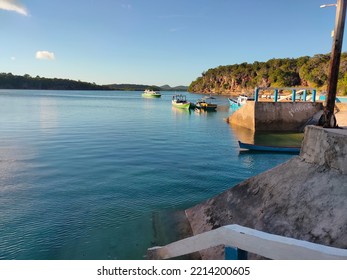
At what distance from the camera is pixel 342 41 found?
22.6ft

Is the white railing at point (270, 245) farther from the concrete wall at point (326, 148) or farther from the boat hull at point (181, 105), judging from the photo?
the boat hull at point (181, 105)

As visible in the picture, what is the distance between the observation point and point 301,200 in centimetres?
614

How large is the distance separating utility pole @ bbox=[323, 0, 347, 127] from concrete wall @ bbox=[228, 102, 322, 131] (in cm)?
2469

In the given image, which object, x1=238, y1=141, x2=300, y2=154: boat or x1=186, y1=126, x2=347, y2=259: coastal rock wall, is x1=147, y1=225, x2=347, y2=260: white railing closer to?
x1=186, y1=126, x2=347, y2=259: coastal rock wall

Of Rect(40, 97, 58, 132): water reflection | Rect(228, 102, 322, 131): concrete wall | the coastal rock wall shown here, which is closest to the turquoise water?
the coastal rock wall

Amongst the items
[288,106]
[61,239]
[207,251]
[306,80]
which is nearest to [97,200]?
[61,239]

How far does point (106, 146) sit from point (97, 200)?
1205 centimetres

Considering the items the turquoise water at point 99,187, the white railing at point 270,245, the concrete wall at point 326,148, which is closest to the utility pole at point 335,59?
the concrete wall at point 326,148

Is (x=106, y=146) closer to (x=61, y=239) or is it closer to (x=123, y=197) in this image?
(x=123, y=197)

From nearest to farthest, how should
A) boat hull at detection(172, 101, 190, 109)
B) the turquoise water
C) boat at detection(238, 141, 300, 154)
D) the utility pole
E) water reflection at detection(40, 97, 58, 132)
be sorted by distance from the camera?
the utility pole < the turquoise water < boat at detection(238, 141, 300, 154) < water reflection at detection(40, 97, 58, 132) < boat hull at detection(172, 101, 190, 109)

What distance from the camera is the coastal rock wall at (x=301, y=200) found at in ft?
17.7

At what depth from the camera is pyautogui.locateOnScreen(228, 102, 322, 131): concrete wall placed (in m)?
31.1

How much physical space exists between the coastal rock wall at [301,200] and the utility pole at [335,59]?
547 millimetres

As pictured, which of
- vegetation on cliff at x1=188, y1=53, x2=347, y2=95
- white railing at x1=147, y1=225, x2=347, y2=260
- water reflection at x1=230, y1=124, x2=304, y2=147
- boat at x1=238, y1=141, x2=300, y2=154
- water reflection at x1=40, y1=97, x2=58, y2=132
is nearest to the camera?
white railing at x1=147, y1=225, x2=347, y2=260
